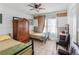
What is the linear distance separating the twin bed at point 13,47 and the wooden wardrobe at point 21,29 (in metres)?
0.08

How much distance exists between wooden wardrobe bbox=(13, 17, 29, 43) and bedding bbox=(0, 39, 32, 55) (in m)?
0.09

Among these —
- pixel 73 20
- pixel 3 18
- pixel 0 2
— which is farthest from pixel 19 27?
pixel 73 20

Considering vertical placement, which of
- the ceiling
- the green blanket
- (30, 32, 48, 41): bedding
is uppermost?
the ceiling

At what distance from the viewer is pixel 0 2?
4.99 ft

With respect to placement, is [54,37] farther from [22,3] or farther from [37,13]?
[22,3]

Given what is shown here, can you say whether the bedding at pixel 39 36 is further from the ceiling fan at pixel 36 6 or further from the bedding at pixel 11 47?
the ceiling fan at pixel 36 6

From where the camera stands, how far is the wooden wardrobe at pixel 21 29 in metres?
1.58

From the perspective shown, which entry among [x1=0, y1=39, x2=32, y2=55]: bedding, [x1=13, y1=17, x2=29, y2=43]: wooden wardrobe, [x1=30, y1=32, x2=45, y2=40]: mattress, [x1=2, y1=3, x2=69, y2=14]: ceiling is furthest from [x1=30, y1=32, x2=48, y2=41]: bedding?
[x1=2, y1=3, x2=69, y2=14]: ceiling

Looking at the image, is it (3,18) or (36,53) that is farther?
(36,53)

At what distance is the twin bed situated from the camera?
1.48 meters

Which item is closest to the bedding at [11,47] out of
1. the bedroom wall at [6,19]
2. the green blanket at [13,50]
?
the green blanket at [13,50]

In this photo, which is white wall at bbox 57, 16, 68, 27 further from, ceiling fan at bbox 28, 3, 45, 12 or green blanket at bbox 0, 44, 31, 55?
green blanket at bbox 0, 44, 31, 55

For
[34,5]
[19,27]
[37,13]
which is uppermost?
[34,5]
